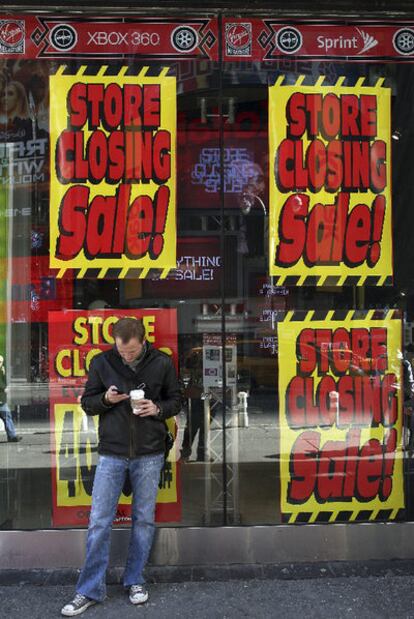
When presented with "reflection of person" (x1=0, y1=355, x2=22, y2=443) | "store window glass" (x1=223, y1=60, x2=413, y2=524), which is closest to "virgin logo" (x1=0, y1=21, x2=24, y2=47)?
"store window glass" (x1=223, y1=60, x2=413, y2=524)

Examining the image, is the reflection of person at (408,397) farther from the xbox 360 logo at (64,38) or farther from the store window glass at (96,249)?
the xbox 360 logo at (64,38)

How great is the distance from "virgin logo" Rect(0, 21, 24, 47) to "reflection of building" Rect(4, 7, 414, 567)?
0.9 inches

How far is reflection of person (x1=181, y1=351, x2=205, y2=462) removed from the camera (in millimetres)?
5039

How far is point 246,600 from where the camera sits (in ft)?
13.7

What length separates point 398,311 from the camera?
5109mm

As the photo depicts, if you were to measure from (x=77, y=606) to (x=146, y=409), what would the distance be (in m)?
1.30

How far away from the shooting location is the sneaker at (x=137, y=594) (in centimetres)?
407

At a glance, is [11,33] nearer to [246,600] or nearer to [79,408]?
[79,408]

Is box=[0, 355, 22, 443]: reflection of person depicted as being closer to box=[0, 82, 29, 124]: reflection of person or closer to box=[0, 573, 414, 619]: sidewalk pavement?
box=[0, 573, 414, 619]: sidewalk pavement

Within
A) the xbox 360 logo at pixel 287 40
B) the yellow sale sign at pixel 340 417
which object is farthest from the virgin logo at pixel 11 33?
the yellow sale sign at pixel 340 417

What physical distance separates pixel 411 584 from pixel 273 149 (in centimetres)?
339

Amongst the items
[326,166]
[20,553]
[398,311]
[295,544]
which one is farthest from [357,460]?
[20,553]

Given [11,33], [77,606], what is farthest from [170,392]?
[11,33]

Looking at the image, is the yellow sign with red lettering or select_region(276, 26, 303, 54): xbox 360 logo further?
select_region(276, 26, 303, 54): xbox 360 logo
